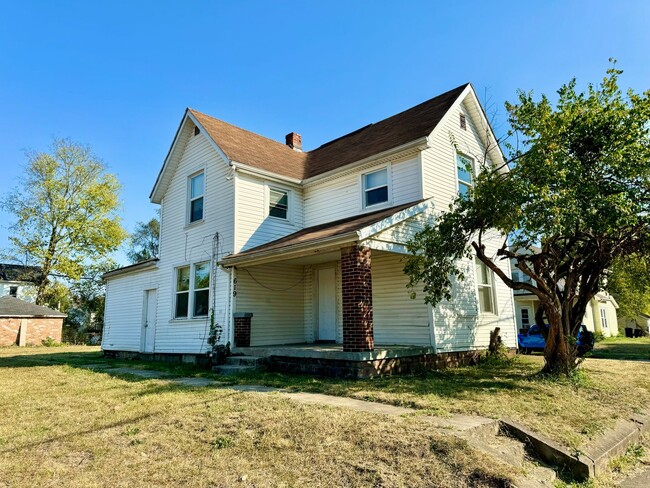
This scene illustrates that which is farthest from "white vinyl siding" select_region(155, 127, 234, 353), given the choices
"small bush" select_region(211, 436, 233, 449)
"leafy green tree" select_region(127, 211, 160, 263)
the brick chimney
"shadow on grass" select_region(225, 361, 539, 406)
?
"leafy green tree" select_region(127, 211, 160, 263)

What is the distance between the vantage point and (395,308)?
11148 millimetres

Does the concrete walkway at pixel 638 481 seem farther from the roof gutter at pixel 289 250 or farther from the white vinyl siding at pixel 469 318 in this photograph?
the white vinyl siding at pixel 469 318

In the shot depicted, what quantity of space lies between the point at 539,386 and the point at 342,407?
4208mm

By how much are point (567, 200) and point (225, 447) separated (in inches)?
263

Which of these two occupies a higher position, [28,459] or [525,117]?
[525,117]

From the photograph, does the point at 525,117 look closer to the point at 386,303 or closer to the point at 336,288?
the point at 386,303

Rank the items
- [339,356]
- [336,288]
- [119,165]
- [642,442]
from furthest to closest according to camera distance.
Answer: [119,165] < [336,288] < [339,356] < [642,442]

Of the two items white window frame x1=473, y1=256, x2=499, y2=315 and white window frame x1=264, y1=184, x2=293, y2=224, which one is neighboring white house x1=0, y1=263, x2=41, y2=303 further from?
white window frame x1=473, y1=256, x2=499, y2=315

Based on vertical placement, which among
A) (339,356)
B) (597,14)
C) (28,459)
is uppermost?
(597,14)

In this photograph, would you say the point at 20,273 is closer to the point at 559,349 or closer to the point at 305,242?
the point at 305,242

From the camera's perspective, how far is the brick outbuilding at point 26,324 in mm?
24922

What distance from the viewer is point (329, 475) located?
363cm

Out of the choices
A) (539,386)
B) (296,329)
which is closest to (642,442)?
(539,386)

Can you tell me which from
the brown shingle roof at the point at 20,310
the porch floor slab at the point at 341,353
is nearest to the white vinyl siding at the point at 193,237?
the porch floor slab at the point at 341,353
